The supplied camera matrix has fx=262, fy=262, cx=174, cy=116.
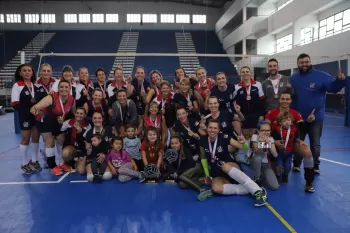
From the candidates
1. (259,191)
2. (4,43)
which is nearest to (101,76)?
(259,191)

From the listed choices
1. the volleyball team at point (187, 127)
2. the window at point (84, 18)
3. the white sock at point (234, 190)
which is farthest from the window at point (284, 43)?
the window at point (84, 18)

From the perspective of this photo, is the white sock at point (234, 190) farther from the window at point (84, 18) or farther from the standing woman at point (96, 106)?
the window at point (84, 18)

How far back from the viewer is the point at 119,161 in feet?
14.9

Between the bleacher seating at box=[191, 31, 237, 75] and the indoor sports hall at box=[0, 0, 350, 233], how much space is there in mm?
113

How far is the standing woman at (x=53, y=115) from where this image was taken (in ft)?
15.0

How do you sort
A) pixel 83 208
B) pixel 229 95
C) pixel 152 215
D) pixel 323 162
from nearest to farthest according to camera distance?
pixel 152 215 < pixel 83 208 < pixel 229 95 < pixel 323 162

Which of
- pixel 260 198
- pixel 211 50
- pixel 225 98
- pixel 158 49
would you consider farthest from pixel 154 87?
pixel 211 50

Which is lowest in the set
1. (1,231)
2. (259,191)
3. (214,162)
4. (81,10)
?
(1,231)

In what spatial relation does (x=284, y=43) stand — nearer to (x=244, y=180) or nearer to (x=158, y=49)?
(x=158, y=49)

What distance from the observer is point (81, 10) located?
93.2 ft

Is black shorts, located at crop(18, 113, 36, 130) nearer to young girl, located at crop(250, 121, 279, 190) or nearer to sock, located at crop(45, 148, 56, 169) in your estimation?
sock, located at crop(45, 148, 56, 169)

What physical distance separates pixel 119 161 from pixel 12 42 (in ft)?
94.8

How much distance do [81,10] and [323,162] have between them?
96.3 feet

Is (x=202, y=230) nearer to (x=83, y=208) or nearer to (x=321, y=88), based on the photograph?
(x=83, y=208)
